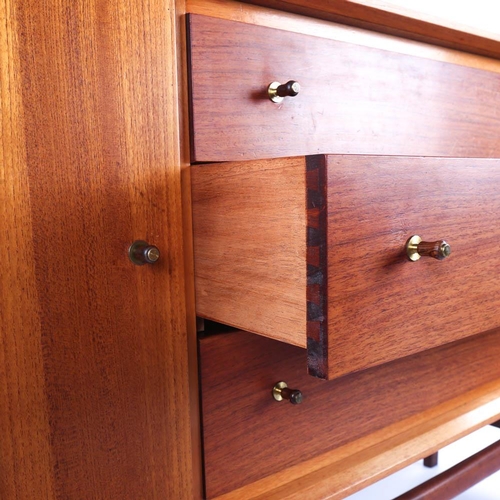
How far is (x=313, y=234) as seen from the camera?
1.32 ft

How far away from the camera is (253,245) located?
0.46 m

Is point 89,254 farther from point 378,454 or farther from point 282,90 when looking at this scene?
point 378,454

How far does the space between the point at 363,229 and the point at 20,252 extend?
0.84 ft

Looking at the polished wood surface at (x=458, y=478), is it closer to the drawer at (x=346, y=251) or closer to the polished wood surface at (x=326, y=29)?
the drawer at (x=346, y=251)

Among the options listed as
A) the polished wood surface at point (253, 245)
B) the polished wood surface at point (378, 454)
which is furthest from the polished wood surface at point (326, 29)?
the polished wood surface at point (378, 454)

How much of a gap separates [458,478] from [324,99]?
1.74ft

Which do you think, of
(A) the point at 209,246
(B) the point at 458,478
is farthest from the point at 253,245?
(B) the point at 458,478

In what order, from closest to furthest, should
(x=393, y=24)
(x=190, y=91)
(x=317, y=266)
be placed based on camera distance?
(x=317, y=266) → (x=190, y=91) → (x=393, y=24)

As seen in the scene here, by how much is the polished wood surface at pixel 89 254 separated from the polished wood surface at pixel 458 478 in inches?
14.2

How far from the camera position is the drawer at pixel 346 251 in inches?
16.0

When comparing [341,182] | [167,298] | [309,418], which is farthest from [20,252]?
[309,418]

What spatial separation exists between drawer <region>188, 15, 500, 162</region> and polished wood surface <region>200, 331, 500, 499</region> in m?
0.20

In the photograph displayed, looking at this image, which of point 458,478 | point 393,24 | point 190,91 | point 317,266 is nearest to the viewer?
point 317,266

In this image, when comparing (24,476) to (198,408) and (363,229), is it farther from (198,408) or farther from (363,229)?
(363,229)
